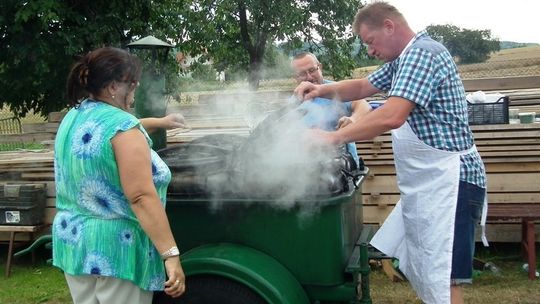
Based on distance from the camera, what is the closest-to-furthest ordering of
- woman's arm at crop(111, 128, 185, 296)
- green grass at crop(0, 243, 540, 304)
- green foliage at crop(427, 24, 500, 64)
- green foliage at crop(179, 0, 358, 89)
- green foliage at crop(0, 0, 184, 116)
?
1. woman's arm at crop(111, 128, 185, 296)
2. green grass at crop(0, 243, 540, 304)
3. green foliage at crop(0, 0, 184, 116)
4. green foliage at crop(179, 0, 358, 89)
5. green foliage at crop(427, 24, 500, 64)

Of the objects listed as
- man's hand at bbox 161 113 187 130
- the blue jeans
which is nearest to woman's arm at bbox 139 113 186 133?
man's hand at bbox 161 113 187 130

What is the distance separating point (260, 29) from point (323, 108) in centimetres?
850

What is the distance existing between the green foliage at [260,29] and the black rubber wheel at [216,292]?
27.0 feet

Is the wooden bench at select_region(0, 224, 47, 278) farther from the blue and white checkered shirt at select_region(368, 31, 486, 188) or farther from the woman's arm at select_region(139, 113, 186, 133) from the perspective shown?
the blue and white checkered shirt at select_region(368, 31, 486, 188)

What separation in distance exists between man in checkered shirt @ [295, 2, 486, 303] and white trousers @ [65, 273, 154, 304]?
3.27 feet

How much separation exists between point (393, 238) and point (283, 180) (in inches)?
27.4

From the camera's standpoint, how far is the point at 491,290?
4.49m

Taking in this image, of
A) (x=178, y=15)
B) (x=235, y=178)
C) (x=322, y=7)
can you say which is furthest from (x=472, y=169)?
(x=322, y=7)

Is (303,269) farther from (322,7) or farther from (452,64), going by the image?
(322,7)

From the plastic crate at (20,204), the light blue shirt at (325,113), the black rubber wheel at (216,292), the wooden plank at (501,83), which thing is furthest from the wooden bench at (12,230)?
the wooden plank at (501,83)

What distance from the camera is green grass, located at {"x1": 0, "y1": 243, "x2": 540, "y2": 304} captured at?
4.37 metres

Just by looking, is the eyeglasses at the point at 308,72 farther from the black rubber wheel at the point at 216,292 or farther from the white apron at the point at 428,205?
the black rubber wheel at the point at 216,292

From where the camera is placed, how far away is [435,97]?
7.87 ft

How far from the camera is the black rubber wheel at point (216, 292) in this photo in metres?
2.38
